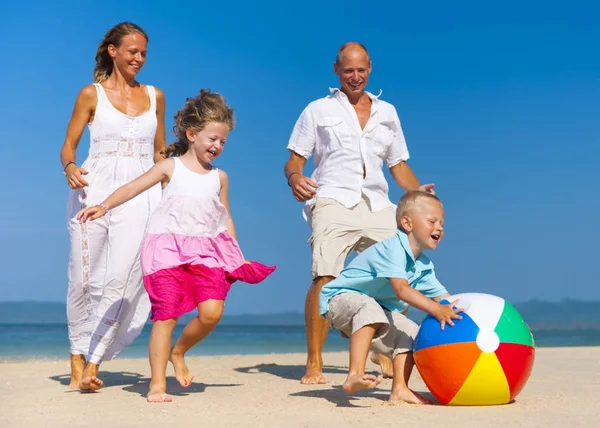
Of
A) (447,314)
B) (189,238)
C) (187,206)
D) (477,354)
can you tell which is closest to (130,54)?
(187,206)

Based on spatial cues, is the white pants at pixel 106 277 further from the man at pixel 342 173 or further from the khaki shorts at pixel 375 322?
the khaki shorts at pixel 375 322

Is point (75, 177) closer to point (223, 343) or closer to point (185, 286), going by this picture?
point (185, 286)

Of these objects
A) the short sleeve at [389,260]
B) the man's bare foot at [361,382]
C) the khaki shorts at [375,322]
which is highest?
the short sleeve at [389,260]

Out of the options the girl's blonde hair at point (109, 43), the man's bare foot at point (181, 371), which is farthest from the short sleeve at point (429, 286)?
the girl's blonde hair at point (109, 43)

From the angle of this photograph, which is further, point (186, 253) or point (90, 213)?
A: point (186, 253)

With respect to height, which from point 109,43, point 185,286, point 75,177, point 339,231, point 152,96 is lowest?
point 185,286

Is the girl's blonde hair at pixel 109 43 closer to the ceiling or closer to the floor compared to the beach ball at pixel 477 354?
closer to the ceiling

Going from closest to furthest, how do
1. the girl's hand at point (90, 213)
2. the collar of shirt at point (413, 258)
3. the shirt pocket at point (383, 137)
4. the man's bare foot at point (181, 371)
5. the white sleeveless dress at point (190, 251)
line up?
the collar of shirt at point (413, 258)
the girl's hand at point (90, 213)
the white sleeveless dress at point (190, 251)
the man's bare foot at point (181, 371)
the shirt pocket at point (383, 137)

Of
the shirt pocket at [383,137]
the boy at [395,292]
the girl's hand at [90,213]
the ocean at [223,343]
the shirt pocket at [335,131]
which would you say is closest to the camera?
the boy at [395,292]

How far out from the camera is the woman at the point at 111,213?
7.25 metres

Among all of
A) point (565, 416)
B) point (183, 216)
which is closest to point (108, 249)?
point (183, 216)

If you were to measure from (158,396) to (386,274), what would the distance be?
1.80m

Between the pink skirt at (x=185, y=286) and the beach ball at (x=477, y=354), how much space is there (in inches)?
62.5

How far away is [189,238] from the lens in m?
6.62
